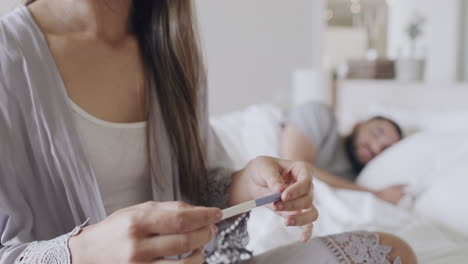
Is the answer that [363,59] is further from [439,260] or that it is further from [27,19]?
[27,19]

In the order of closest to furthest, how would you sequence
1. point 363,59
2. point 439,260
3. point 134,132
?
point 134,132 → point 439,260 → point 363,59

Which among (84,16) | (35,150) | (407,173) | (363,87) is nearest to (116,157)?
(35,150)

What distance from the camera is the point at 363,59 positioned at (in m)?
2.21

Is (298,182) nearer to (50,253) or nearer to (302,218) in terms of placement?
(302,218)

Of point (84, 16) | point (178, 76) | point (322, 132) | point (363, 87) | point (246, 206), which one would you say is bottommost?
point (322, 132)

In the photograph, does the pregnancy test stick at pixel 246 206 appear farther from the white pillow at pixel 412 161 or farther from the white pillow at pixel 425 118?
the white pillow at pixel 425 118

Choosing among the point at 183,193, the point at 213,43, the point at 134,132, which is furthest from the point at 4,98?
the point at 213,43

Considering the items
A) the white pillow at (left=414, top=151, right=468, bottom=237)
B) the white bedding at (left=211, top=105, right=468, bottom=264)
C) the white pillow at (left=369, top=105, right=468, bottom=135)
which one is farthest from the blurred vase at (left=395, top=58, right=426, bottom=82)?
the white bedding at (left=211, top=105, right=468, bottom=264)

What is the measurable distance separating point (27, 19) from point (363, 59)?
6.23 ft

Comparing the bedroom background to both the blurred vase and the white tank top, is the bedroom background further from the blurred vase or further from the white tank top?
the white tank top

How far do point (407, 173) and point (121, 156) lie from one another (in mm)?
1091

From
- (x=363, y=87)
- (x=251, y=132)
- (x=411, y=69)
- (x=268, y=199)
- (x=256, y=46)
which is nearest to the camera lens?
(x=268, y=199)

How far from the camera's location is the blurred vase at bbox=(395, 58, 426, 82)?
204 cm

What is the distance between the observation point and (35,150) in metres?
0.58
